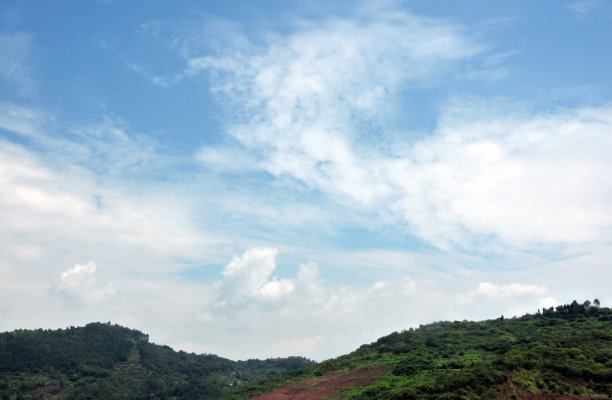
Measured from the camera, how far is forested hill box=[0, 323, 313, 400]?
437 ft

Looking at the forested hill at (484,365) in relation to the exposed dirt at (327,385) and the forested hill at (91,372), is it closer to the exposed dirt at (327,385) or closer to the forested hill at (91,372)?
the exposed dirt at (327,385)

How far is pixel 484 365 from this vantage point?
42.5 metres

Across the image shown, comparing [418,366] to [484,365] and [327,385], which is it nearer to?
[327,385]

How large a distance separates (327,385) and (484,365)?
24.6 metres

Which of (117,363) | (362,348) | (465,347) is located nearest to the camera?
(465,347)

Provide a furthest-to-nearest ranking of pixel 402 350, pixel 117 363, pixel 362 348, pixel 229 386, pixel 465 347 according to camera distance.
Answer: pixel 117 363
pixel 229 386
pixel 362 348
pixel 402 350
pixel 465 347

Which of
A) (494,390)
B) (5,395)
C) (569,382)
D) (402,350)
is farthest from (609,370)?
(5,395)

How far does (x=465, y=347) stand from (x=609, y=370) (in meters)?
29.3

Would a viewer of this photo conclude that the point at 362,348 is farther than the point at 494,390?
Yes

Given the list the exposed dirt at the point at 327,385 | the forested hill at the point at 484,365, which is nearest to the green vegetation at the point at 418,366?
the forested hill at the point at 484,365

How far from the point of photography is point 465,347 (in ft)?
212

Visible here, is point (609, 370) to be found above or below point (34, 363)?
below

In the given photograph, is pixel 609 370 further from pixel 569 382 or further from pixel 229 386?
pixel 229 386

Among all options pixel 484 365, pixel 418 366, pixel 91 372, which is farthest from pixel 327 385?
pixel 91 372
